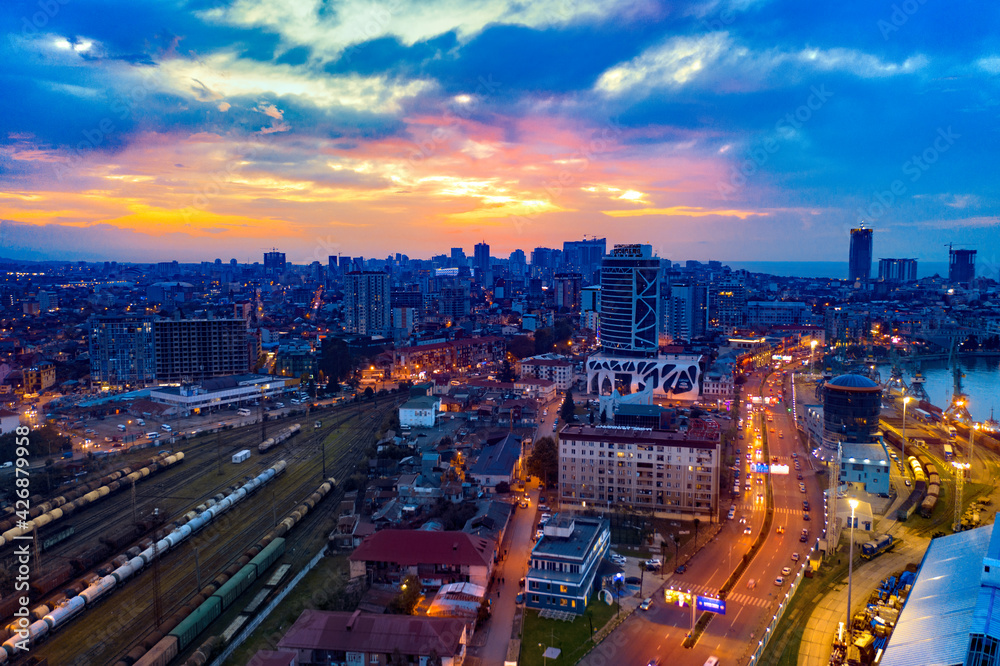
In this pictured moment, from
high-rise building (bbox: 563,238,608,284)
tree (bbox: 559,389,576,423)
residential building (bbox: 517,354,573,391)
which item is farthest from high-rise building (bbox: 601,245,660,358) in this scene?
high-rise building (bbox: 563,238,608,284)

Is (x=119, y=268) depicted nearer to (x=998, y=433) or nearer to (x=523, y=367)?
(x=523, y=367)

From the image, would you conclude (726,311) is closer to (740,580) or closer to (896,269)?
(740,580)

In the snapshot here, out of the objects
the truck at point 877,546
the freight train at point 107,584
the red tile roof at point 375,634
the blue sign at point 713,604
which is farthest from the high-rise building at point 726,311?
the red tile roof at point 375,634

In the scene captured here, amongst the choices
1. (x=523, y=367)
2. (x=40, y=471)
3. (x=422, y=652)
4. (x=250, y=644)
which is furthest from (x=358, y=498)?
(x=523, y=367)

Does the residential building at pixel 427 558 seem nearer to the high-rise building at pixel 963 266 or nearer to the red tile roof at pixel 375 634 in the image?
the red tile roof at pixel 375 634

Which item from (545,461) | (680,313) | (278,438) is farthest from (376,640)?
(680,313)
